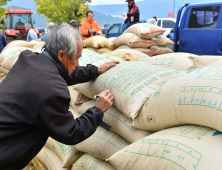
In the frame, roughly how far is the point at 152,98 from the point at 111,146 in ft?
1.72

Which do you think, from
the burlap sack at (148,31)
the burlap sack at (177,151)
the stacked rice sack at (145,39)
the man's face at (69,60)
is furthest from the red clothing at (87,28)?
the burlap sack at (177,151)

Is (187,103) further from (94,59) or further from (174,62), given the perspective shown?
(94,59)

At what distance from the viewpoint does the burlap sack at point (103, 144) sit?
1.53 m

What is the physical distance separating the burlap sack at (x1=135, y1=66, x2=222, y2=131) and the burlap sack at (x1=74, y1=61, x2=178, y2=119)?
0.08 m

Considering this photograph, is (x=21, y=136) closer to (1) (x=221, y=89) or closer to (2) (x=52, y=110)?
(2) (x=52, y=110)

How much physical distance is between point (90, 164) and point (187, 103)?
0.99 meters

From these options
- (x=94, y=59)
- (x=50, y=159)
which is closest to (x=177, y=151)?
(x=94, y=59)

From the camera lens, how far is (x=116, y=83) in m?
1.52

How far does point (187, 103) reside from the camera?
3.42 feet

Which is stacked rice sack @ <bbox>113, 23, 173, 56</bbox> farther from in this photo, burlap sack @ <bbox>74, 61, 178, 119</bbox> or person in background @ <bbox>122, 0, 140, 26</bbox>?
burlap sack @ <bbox>74, 61, 178, 119</bbox>

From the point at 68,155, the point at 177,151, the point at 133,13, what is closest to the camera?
the point at 177,151

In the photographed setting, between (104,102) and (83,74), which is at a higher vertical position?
(83,74)

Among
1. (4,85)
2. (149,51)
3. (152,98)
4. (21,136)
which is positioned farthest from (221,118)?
(149,51)

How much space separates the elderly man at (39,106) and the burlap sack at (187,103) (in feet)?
1.06
